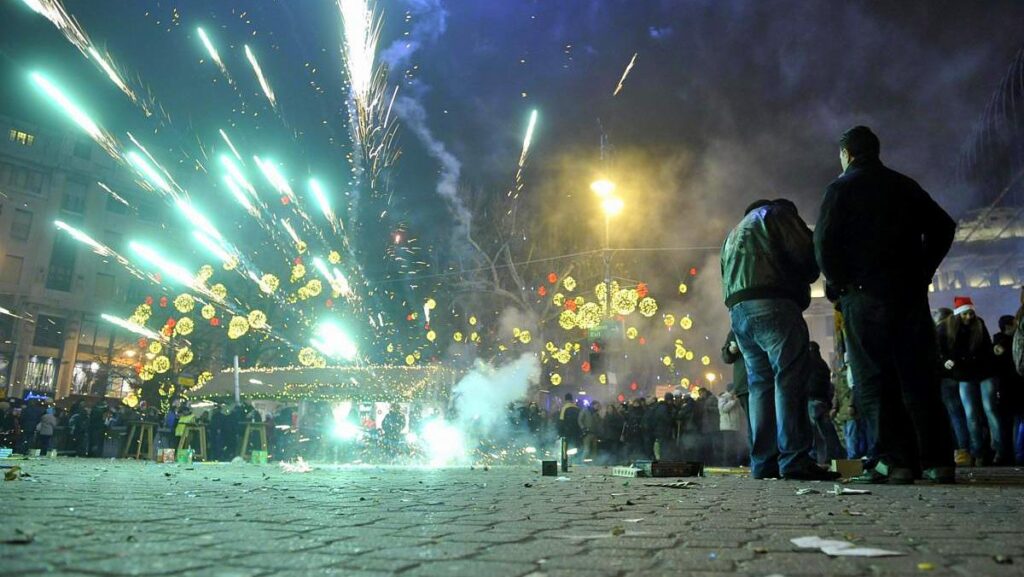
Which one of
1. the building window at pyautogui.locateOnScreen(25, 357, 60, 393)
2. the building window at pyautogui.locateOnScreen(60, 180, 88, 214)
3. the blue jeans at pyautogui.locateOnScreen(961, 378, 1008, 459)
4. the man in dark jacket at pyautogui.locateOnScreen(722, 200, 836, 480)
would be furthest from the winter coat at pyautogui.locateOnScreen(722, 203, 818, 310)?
the building window at pyautogui.locateOnScreen(60, 180, 88, 214)

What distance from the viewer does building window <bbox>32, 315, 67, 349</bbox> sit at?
41906 mm

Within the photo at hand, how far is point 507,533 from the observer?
2576mm

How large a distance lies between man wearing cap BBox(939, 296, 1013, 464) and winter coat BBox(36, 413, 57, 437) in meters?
22.2

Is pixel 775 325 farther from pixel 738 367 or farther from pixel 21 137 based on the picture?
pixel 21 137

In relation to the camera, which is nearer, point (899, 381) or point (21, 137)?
point (899, 381)

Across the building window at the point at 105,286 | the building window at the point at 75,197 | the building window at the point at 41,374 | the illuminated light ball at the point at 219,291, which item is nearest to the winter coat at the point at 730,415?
the illuminated light ball at the point at 219,291

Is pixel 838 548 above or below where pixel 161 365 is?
below

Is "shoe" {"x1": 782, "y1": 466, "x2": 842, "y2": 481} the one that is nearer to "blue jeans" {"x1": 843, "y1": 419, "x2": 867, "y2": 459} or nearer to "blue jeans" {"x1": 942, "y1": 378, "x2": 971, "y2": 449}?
"blue jeans" {"x1": 843, "y1": 419, "x2": 867, "y2": 459}

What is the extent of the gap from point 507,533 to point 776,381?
3.70m

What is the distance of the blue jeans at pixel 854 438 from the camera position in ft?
32.7

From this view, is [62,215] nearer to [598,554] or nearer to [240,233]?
[240,233]

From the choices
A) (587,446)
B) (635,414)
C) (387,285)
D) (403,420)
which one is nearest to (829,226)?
(635,414)

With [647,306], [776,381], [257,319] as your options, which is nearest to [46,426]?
[257,319]

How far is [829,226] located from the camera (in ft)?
16.6
